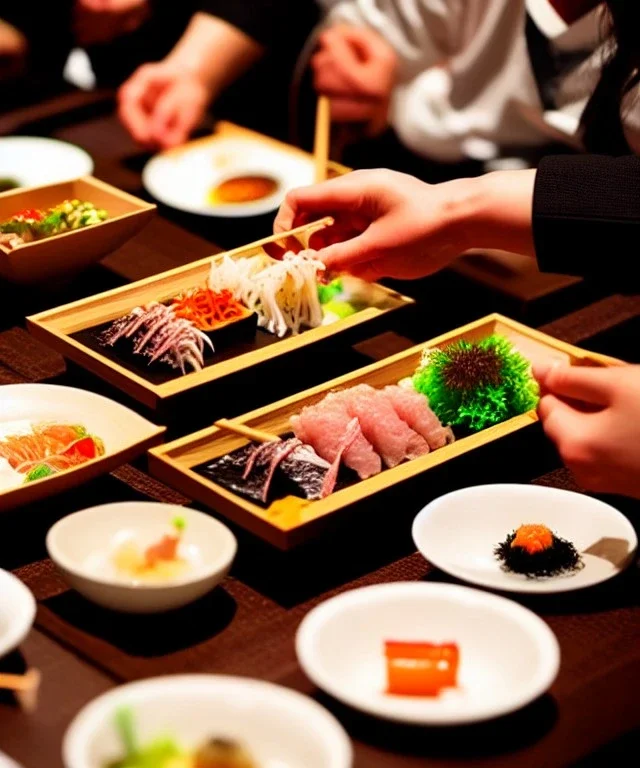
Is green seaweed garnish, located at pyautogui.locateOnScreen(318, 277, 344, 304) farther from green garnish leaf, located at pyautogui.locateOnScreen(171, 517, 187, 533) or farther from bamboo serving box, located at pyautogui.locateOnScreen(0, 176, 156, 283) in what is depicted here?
green garnish leaf, located at pyautogui.locateOnScreen(171, 517, 187, 533)

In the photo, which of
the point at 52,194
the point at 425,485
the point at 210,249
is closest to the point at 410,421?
the point at 425,485

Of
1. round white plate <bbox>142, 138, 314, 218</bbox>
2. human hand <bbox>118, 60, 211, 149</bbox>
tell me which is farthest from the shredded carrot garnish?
human hand <bbox>118, 60, 211, 149</bbox>

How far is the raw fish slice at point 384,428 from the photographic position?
1892 mm

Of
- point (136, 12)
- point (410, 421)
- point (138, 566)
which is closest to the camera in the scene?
point (138, 566)

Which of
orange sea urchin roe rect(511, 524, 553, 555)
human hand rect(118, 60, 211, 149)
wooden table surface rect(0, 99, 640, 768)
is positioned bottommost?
wooden table surface rect(0, 99, 640, 768)

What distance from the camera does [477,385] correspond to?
201cm

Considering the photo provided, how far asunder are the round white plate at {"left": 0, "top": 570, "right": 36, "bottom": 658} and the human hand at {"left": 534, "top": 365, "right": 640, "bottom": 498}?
28.0 inches

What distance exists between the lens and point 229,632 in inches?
64.3

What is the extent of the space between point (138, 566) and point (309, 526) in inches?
8.9

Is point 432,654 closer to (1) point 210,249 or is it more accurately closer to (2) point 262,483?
(2) point 262,483

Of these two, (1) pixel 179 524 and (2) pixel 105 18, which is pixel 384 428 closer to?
(1) pixel 179 524

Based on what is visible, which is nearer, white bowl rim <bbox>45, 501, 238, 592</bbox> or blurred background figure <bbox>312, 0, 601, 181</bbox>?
white bowl rim <bbox>45, 501, 238, 592</bbox>

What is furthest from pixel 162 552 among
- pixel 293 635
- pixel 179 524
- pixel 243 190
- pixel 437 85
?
pixel 437 85

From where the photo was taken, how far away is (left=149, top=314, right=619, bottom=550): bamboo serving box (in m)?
1.71
